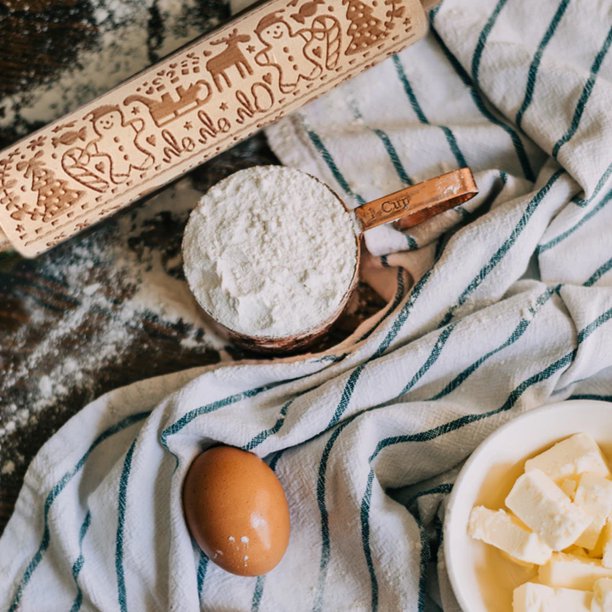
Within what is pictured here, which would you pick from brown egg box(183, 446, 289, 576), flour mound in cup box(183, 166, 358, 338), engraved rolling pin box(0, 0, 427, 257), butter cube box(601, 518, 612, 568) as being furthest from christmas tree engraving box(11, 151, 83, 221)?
butter cube box(601, 518, 612, 568)

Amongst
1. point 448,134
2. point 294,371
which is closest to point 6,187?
point 294,371

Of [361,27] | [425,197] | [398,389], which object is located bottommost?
[398,389]

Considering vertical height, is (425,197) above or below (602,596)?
above

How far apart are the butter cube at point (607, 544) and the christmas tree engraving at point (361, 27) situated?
477mm

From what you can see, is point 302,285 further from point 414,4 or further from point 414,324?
point 414,4

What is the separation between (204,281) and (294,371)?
0.12m

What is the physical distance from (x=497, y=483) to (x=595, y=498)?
8 centimetres

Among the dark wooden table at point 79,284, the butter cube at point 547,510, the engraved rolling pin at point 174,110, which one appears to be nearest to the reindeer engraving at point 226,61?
the engraved rolling pin at point 174,110

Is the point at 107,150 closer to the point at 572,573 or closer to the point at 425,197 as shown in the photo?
the point at 425,197

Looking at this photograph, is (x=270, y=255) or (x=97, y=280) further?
(x=97, y=280)

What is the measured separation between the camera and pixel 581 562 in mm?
738

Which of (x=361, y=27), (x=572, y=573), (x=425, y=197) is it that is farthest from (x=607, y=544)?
(x=361, y=27)

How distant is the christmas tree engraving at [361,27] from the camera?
796 mm

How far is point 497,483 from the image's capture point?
0.77 m
